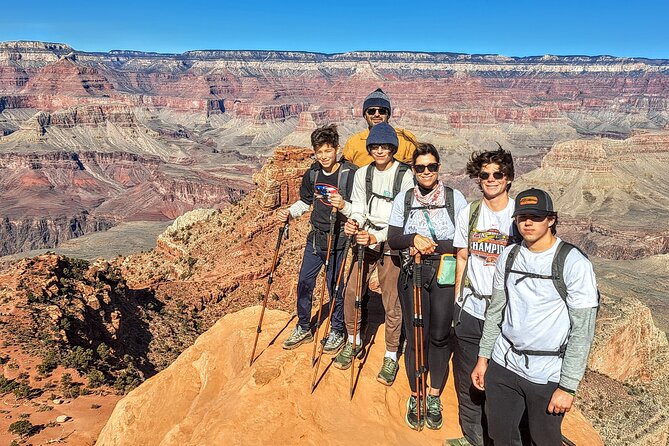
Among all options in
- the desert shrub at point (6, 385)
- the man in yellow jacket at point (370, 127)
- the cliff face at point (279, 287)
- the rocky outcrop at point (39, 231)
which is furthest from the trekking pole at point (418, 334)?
the rocky outcrop at point (39, 231)

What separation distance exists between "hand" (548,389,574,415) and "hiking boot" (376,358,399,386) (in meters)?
2.68

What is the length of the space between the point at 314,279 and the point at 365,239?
1.78m

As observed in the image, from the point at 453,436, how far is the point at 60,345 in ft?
49.9

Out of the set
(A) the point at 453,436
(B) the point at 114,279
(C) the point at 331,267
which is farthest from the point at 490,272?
(B) the point at 114,279

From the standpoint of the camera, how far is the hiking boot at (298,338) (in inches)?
293

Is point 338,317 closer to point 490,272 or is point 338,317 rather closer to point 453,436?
point 453,436

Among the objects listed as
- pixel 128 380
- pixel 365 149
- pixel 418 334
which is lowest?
pixel 128 380

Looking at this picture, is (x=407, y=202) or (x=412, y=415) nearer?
(x=407, y=202)

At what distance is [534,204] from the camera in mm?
4113

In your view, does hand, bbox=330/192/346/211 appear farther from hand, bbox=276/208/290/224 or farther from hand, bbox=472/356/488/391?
hand, bbox=472/356/488/391

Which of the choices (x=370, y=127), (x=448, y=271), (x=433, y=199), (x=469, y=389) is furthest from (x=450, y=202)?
(x=469, y=389)

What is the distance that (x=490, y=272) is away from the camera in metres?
5.08

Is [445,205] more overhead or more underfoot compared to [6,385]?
more overhead

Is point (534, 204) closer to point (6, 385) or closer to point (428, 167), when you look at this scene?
point (428, 167)
